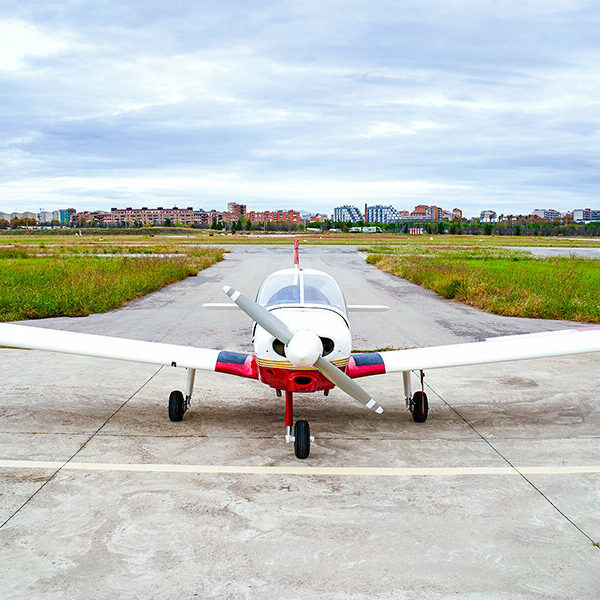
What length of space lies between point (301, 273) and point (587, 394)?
535 cm

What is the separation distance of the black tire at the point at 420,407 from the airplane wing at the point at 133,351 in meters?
2.26

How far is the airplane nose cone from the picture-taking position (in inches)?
201

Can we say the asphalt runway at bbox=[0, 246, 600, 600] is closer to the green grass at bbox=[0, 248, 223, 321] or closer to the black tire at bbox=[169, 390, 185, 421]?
the black tire at bbox=[169, 390, 185, 421]

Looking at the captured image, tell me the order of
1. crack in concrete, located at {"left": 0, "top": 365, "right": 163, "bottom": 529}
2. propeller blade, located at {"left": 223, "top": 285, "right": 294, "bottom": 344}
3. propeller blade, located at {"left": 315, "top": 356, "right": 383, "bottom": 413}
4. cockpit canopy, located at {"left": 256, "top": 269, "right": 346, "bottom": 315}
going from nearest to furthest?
crack in concrete, located at {"left": 0, "top": 365, "right": 163, "bottom": 529} → propeller blade, located at {"left": 223, "top": 285, "right": 294, "bottom": 344} → propeller blade, located at {"left": 315, "top": 356, "right": 383, "bottom": 413} → cockpit canopy, located at {"left": 256, "top": 269, "right": 346, "bottom": 315}

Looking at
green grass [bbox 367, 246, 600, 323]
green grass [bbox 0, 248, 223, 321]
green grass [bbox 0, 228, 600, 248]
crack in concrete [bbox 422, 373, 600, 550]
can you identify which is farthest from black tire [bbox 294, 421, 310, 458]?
green grass [bbox 0, 228, 600, 248]

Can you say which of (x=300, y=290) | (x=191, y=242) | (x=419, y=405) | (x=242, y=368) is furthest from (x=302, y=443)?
(x=191, y=242)

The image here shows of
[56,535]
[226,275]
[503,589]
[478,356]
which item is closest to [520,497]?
[503,589]

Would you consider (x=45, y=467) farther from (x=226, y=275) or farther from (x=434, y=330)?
(x=226, y=275)

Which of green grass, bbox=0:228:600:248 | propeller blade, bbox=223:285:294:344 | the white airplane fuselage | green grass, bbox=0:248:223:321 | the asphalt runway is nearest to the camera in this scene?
the asphalt runway

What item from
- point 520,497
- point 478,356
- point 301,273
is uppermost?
point 301,273

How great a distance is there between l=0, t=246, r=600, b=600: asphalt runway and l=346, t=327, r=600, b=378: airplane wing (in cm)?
88

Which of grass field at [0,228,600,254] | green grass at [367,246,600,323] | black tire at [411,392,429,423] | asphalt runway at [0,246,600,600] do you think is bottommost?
asphalt runway at [0,246,600,600]

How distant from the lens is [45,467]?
5.91m

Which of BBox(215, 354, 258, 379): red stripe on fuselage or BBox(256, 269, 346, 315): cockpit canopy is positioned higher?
BBox(256, 269, 346, 315): cockpit canopy
